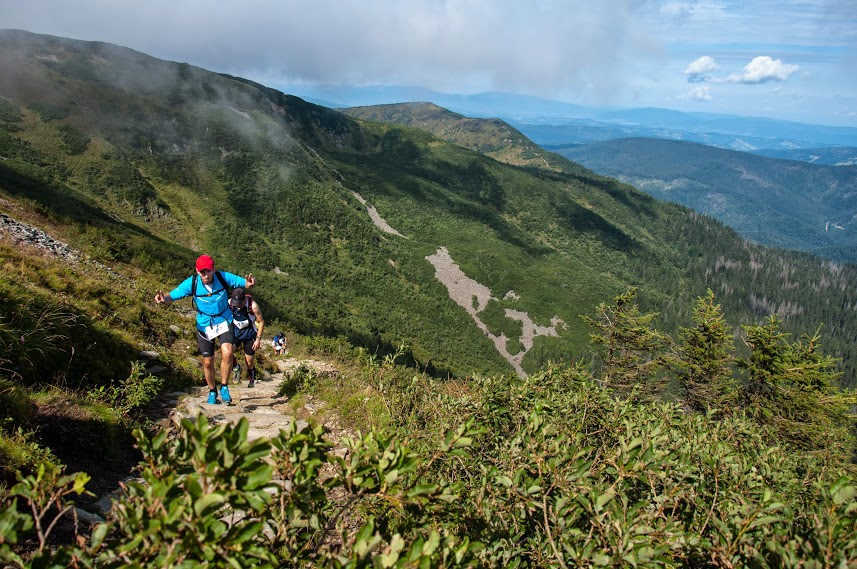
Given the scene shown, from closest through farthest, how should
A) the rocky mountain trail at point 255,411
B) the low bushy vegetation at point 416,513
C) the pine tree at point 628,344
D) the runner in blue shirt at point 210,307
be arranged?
the low bushy vegetation at point 416,513 < the rocky mountain trail at point 255,411 < the runner in blue shirt at point 210,307 < the pine tree at point 628,344

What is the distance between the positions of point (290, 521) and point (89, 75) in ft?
360

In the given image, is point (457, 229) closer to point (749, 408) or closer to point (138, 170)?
point (138, 170)

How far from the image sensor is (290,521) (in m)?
2.04

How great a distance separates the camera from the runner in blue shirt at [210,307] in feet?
23.9

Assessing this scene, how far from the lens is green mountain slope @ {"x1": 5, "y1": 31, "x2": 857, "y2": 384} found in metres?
58.2

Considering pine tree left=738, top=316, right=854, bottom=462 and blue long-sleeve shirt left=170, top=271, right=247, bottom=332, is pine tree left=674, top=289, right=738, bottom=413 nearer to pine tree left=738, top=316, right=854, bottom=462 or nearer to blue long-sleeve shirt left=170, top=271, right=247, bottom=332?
pine tree left=738, top=316, right=854, bottom=462

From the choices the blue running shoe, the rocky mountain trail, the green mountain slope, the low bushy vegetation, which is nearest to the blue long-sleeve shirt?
the blue running shoe

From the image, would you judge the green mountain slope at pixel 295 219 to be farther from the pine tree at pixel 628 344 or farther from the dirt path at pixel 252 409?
the dirt path at pixel 252 409

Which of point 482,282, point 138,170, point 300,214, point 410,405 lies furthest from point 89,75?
point 410,405

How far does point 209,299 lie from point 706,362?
23071 mm

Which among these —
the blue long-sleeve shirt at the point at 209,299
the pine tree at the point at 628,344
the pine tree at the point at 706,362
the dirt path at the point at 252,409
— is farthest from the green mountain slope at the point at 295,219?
the blue long-sleeve shirt at the point at 209,299

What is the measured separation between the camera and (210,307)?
747 cm

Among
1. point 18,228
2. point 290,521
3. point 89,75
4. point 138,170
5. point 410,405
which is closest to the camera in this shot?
point 290,521

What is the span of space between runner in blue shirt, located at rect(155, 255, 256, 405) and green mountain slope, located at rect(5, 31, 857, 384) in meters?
12.2
